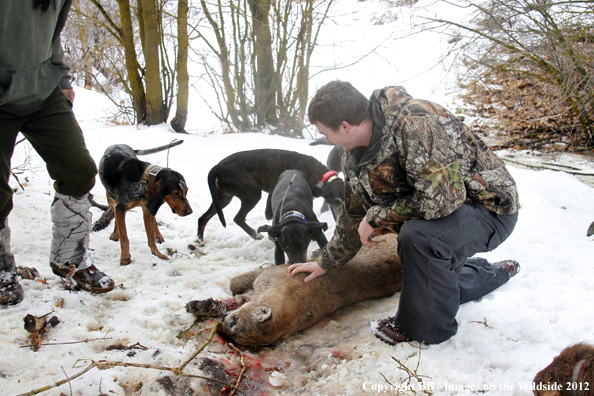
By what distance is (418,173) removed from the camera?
2.30 metres

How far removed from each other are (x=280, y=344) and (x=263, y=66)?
838cm

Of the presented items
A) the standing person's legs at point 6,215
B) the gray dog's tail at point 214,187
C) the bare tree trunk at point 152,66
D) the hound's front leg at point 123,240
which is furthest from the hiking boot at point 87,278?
the bare tree trunk at point 152,66

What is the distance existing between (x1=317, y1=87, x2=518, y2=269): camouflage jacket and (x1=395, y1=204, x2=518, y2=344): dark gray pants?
93 millimetres

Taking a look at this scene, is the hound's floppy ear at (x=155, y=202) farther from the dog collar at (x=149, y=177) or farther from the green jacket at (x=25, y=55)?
the green jacket at (x=25, y=55)

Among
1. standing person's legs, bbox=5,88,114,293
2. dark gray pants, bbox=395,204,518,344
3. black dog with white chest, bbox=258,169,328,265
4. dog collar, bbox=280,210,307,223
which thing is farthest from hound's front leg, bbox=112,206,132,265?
dark gray pants, bbox=395,204,518,344

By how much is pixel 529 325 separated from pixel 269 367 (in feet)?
5.71

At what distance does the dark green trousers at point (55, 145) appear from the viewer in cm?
248

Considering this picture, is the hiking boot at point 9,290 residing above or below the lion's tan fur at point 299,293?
above

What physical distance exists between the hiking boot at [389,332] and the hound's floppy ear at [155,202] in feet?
Result: 8.14

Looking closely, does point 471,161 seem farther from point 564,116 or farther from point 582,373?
point 564,116

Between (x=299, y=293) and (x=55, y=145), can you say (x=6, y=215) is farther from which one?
(x=299, y=293)

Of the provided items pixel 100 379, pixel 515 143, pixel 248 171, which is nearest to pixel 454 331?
pixel 100 379

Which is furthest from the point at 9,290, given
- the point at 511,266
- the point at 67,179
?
the point at 511,266

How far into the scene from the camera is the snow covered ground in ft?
6.90
